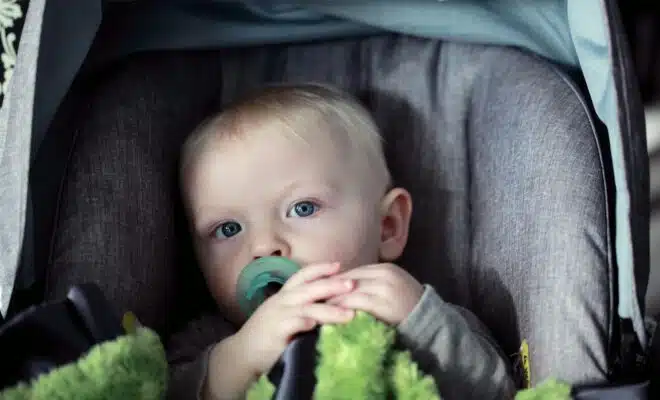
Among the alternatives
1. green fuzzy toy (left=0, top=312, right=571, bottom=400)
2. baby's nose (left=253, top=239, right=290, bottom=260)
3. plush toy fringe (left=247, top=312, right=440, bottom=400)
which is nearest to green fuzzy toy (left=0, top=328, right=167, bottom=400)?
green fuzzy toy (left=0, top=312, right=571, bottom=400)

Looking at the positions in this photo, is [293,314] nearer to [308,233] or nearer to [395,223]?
[308,233]

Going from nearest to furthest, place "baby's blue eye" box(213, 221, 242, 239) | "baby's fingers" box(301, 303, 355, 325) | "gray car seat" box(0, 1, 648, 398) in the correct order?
"baby's fingers" box(301, 303, 355, 325), "gray car seat" box(0, 1, 648, 398), "baby's blue eye" box(213, 221, 242, 239)

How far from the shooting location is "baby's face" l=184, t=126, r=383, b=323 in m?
1.08

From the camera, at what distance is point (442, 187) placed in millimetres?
1314

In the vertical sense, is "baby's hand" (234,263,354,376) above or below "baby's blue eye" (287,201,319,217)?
below

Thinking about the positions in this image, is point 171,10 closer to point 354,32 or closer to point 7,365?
point 354,32

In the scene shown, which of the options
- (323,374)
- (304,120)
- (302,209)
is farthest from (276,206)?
(323,374)

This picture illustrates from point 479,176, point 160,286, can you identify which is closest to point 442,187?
point 479,176

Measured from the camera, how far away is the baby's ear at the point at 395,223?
1.21 m

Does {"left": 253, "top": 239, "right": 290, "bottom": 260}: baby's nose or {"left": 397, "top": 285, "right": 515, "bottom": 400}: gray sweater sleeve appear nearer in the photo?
{"left": 397, "top": 285, "right": 515, "bottom": 400}: gray sweater sleeve

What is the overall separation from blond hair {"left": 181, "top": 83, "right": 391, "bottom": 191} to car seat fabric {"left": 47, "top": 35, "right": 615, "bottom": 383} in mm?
84

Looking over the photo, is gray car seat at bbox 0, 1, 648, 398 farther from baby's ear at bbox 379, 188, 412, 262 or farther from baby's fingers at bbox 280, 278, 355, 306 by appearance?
baby's fingers at bbox 280, 278, 355, 306

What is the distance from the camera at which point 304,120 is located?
3.84ft

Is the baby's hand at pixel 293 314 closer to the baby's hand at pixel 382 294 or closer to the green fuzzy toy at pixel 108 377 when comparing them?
the baby's hand at pixel 382 294
